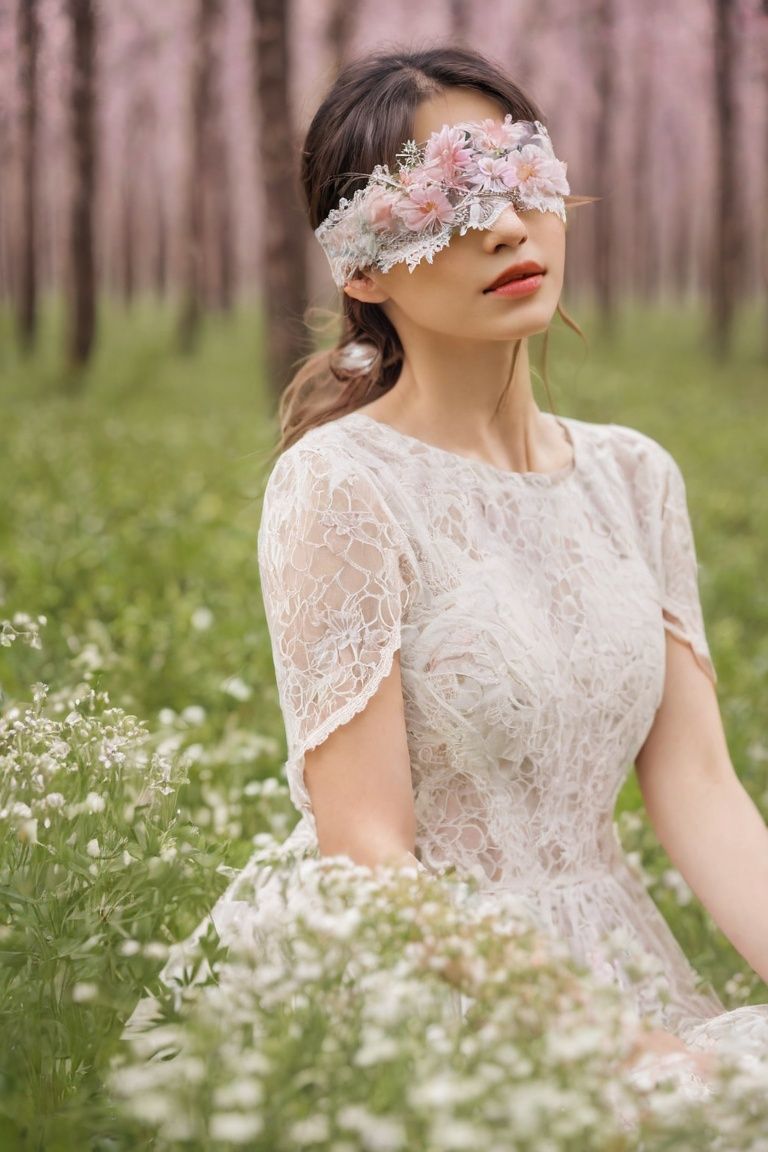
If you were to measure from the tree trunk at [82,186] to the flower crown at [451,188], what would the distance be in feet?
47.6

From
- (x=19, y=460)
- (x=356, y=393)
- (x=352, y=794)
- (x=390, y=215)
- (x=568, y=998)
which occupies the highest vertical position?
(x=390, y=215)

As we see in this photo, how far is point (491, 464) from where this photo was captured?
9.43ft

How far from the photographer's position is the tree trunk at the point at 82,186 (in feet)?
51.5

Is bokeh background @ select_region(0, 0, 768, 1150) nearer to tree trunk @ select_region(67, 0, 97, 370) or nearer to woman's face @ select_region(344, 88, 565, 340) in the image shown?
tree trunk @ select_region(67, 0, 97, 370)

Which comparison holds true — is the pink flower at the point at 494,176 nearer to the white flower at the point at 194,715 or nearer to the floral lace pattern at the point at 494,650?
the floral lace pattern at the point at 494,650

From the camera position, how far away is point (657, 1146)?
1.40 meters

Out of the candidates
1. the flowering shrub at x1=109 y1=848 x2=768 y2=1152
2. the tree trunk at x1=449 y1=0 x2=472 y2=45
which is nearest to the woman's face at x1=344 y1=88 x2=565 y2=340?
the flowering shrub at x1=109 y1=848 x2=768 y2=1152

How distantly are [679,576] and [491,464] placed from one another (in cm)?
54

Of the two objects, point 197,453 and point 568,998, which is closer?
point 568,998

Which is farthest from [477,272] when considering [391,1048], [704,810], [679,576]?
[391,1048]

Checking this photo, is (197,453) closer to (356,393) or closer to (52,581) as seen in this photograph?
(52,581)

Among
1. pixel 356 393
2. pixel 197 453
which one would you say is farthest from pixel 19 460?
pixel 356 393

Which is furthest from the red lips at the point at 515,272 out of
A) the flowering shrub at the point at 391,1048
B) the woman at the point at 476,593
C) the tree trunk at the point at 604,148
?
the tree trunk at the point at 604,148

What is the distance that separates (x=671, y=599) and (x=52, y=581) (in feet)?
11.6
